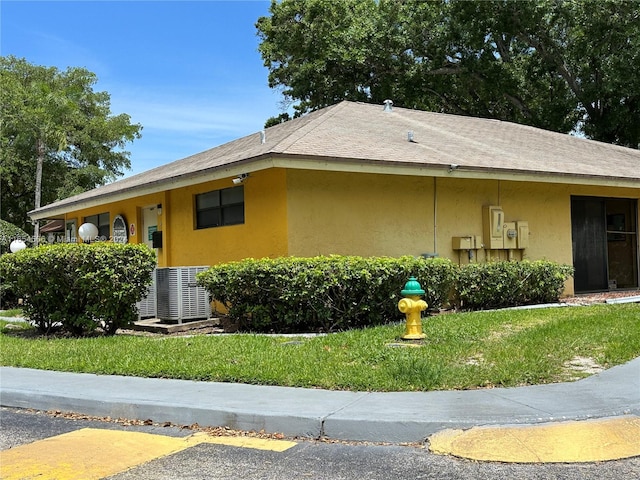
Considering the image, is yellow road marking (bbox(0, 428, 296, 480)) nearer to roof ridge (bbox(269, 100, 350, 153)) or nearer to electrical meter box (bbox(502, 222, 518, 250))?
roof ridge (bbox(269, 100, 350, 153))

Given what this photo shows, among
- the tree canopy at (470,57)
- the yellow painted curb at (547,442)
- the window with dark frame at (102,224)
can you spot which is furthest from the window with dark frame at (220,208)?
the tree canopy at (470,57)

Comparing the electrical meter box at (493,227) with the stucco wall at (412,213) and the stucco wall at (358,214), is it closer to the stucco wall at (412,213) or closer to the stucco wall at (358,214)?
the stucco wall at (412,213)

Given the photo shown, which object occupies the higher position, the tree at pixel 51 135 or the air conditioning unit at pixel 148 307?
the tree at pixel 51 135

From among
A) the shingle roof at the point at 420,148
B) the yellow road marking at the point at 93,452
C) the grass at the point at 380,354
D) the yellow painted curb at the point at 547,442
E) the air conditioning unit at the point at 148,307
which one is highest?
the shingle roof at the point at 420,148

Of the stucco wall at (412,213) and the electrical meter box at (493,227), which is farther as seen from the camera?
the electrical meter box at (493,227)

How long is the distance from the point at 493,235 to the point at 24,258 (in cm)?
955

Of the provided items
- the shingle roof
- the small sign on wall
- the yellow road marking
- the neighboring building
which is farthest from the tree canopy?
the yellow road marking

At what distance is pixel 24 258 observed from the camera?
11266 millimetres

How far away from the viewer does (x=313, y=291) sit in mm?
10375

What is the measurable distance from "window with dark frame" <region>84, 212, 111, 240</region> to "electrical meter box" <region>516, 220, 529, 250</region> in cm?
1174

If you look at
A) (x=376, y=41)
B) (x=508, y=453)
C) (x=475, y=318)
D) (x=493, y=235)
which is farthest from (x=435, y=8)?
(x=508, y=453)

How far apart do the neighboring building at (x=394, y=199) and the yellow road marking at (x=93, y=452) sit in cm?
614

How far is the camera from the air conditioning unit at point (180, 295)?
12094 millimetres

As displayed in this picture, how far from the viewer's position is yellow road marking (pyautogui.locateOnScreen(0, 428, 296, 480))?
4.86 metres
